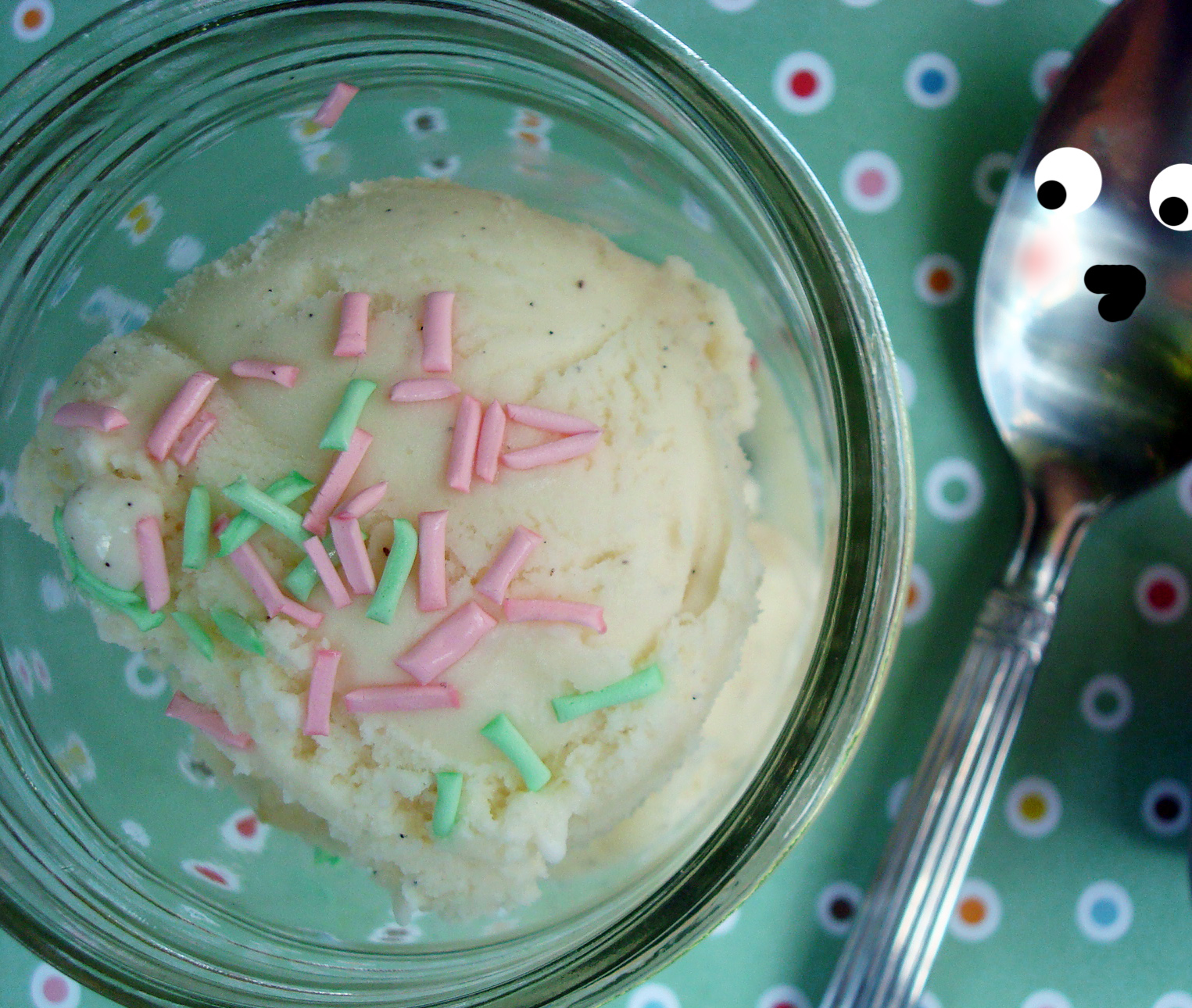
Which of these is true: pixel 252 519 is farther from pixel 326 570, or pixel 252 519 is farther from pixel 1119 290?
pixel 1119 290

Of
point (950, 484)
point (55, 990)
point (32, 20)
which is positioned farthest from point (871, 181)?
point (55, 990)

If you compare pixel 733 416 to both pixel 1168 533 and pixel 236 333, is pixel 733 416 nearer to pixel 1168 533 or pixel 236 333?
pixel 236 333

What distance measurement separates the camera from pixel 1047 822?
1084 millimetres

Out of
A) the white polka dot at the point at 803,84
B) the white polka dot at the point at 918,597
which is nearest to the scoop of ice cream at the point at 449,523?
the white polka dot at the point at 918,597

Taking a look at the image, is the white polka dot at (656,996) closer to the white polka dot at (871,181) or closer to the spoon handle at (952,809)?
the spoon handle at (952,809)

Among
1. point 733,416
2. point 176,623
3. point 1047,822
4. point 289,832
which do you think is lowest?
point 289,832

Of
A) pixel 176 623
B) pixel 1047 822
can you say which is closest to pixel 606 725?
pixel 176 623

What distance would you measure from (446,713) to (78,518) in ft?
1.11

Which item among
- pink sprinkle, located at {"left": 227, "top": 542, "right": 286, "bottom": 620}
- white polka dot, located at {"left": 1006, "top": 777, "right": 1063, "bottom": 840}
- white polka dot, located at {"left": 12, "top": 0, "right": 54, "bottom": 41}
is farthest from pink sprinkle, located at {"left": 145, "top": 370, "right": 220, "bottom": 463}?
white polka dot, located at {"left": 1006, "top": 777, "right": 1063, "bottom": 840}

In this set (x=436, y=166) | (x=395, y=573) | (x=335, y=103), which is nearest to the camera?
(x=395, y=573)

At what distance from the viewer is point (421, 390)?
0.77m

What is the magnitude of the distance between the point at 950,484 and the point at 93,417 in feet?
2.95

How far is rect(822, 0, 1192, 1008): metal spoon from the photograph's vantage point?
1.02 metres

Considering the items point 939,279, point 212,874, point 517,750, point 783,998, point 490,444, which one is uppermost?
point 939,279
